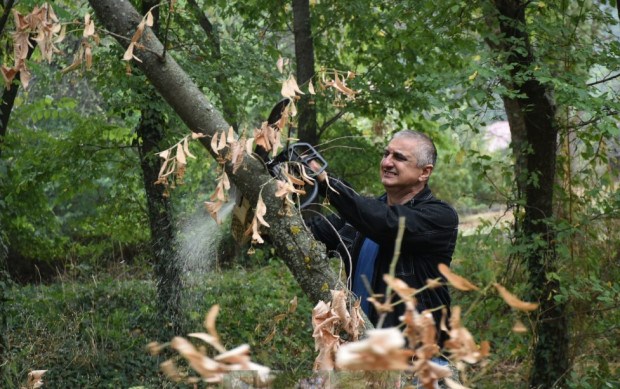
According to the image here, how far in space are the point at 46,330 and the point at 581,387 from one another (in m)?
5.10

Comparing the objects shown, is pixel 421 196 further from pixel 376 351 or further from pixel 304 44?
pixel 304 44

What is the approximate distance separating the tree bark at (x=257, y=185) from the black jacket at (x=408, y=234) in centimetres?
37

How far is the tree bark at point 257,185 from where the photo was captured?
2547 mm

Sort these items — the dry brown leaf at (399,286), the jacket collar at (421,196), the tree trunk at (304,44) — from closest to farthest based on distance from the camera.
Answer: the dry brown leaf at (399,286)
the jacket collar at (421,196)
the tree trunk at (304,44)

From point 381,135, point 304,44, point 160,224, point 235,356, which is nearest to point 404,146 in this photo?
point 235,356

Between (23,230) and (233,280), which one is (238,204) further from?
(233,280)


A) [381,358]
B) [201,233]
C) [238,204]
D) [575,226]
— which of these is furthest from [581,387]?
[381,358]

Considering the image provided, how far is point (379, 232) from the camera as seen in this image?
295cm

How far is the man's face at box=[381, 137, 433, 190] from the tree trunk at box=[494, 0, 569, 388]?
8.40 ft

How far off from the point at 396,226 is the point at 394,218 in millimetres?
34

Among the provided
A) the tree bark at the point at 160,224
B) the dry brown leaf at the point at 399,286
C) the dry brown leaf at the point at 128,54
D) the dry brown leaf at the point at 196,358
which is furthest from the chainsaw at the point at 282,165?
the tree bark at the point at 160,224

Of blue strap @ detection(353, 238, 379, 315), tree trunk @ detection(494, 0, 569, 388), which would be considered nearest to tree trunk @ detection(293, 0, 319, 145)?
tree trunk @ detection(494, 0, 569, 388)

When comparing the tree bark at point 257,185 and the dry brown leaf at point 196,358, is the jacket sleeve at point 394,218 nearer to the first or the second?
the tree bark at point 257,185

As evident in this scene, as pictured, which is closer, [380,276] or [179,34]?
[380,276]
